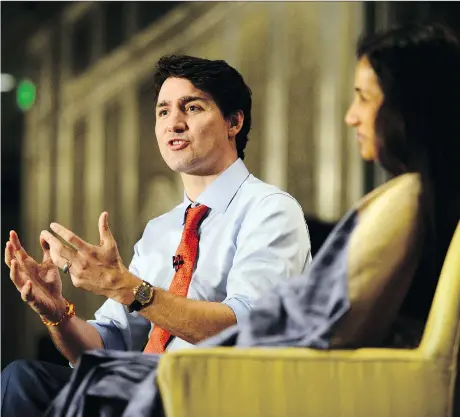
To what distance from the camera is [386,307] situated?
1.42 metres

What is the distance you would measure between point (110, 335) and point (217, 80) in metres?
0.66

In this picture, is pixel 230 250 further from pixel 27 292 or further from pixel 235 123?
pixel 27 292

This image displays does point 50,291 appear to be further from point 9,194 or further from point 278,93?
point 278,93

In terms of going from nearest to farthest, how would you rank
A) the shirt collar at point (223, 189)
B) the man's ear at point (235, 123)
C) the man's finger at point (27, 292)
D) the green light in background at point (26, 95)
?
the man's finger at point (27, 292)
the shirt collar at point (223, 189)
the man's ear at point (235, 123)
the green light in background at point (26, 95)

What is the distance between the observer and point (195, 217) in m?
1.82

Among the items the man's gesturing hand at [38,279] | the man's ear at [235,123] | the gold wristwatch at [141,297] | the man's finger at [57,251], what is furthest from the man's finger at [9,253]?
the man's ear at [235,123]

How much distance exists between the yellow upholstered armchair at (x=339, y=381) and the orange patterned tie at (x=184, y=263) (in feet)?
1.37

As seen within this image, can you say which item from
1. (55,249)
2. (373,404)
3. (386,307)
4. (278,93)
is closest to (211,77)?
(278,93)

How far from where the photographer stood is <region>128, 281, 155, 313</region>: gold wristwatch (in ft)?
5.12

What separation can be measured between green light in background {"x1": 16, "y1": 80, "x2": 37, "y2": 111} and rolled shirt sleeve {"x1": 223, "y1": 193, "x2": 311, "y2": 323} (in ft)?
2.82

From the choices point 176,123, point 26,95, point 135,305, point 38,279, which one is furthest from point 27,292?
point 26,95

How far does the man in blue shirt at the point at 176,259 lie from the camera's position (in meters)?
1.58

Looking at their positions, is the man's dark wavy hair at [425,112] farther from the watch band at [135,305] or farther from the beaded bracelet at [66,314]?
the beaded bracelet at [66,314]

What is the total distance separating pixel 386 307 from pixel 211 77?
0.74 meters
